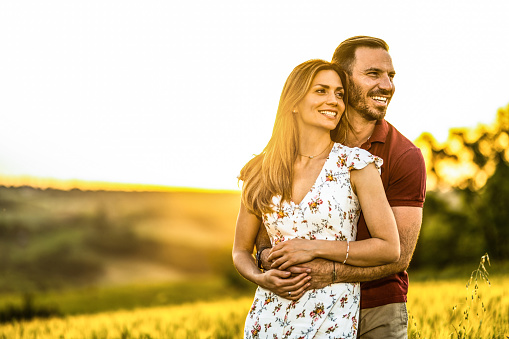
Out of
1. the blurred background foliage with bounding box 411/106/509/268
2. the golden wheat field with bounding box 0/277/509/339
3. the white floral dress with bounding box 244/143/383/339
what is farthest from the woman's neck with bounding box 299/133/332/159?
the blurred background foliage with bounding box 411/106/509/268

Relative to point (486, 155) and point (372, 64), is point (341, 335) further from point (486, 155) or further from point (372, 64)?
point (486, 155)

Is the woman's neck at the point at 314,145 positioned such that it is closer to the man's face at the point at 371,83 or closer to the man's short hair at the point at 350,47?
the man's face at the point at 371,83

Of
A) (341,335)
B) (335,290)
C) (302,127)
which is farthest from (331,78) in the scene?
(341,335)

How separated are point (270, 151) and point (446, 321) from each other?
2.95m

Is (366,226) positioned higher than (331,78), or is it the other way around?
(331,78)

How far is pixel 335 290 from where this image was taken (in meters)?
3.29

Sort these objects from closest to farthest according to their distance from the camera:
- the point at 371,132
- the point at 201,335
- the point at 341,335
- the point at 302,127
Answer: the point at 341,335 → the point at 302,127 → the point at 371,132 → the point at 201,335

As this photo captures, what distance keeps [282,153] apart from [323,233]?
55 cm

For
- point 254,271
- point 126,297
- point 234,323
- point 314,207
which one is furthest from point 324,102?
point 126,297

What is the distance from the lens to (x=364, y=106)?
396cm

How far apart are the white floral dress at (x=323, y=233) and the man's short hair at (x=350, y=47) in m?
0.97

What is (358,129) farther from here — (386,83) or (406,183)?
(406,183)

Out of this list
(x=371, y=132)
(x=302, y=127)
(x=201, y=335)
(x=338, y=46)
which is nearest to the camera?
(x=302, y=127)

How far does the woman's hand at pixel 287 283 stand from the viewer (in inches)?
127
